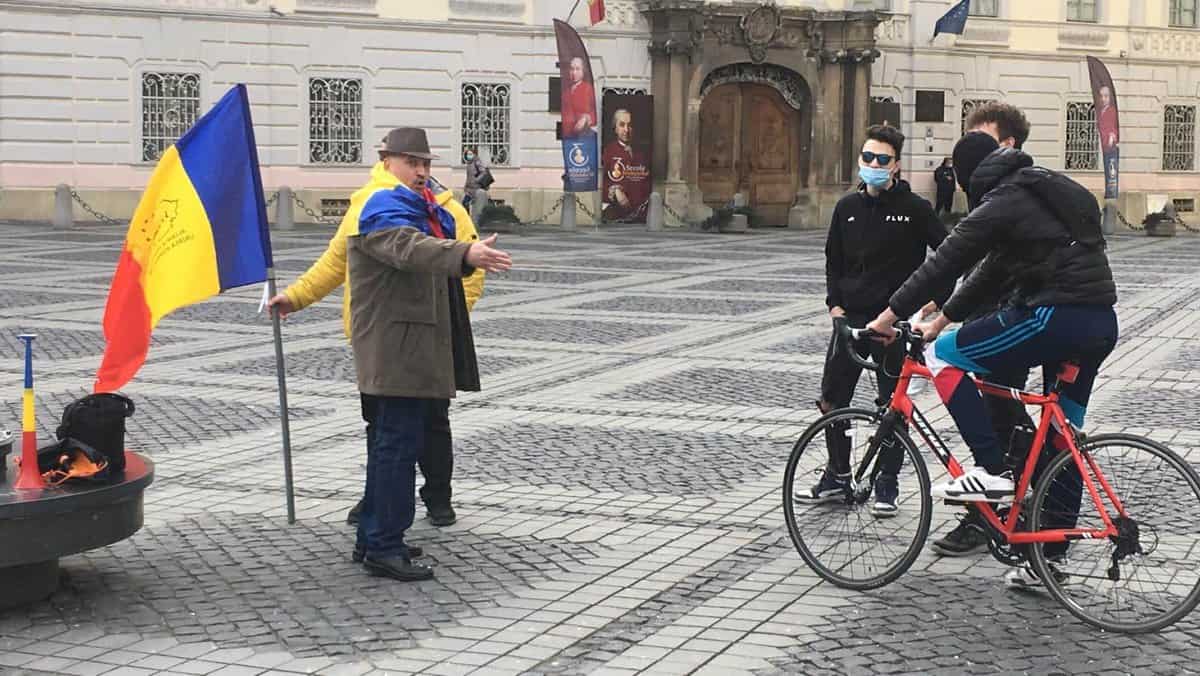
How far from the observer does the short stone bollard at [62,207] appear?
2919 cm

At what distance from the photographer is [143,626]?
231 inches

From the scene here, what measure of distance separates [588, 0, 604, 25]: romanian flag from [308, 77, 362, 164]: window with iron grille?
4.56 m

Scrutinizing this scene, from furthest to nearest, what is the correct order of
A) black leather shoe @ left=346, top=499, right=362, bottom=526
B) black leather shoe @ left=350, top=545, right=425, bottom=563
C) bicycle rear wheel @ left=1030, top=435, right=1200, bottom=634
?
black leather shoe @ left=346, top=499, right=362, bottom=526
black leather shoe @ left=350, top=545, right=425, bottom=563
bicycle rear wheel @ left=1030, top=435, right=1200, bottom=634

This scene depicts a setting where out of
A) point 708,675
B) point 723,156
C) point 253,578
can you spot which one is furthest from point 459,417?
point 723,156

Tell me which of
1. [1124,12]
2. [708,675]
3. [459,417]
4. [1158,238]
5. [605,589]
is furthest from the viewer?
[1124,12]

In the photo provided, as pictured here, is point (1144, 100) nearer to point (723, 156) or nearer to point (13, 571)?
point (723, 156)

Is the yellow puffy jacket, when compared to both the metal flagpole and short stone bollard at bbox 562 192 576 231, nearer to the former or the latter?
the metal flagpole

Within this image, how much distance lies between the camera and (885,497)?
6512mm

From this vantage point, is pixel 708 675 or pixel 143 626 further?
pixel 143 626

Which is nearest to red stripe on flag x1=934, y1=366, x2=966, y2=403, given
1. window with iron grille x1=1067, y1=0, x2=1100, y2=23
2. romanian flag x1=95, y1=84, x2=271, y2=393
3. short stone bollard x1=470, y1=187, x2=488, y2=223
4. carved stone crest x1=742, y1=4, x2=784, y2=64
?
romanian flag x1=95, y1=84, x2=271, y2=393

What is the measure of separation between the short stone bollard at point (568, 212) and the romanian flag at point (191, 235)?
2529cm

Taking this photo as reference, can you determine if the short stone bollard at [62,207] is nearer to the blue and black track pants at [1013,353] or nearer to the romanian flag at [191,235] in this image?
the romanian flag at [191,235]

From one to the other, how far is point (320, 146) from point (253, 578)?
26.4m

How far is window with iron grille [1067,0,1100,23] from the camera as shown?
1517 inches
